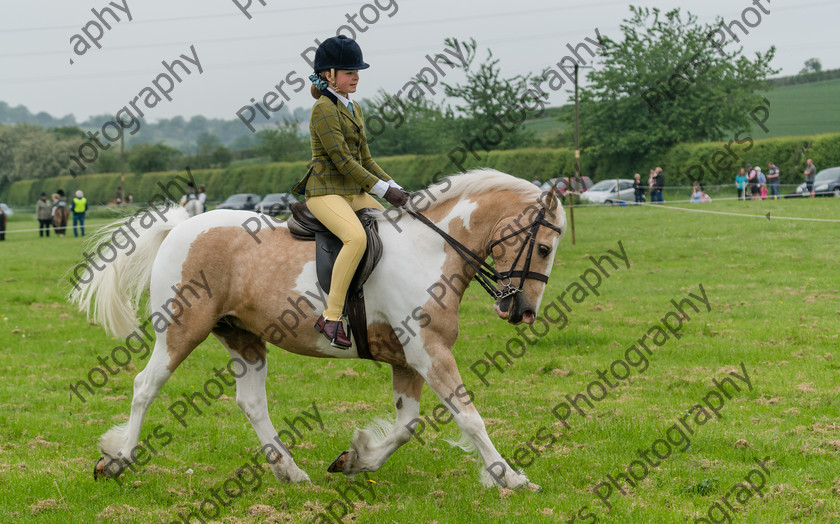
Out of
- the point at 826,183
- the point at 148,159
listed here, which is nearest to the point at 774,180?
the point at 826,183

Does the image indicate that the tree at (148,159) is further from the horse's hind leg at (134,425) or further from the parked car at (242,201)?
the horse's hind leg at (134,425)

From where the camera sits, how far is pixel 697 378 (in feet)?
27.1

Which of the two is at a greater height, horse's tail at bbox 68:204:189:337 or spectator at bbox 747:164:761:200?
horse's tail at bbox 68:204:189:337

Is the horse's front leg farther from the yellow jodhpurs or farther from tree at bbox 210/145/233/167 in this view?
tree at bbox 210/145/233/167

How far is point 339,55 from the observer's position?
5.24 metres

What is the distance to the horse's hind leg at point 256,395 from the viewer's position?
5707mm

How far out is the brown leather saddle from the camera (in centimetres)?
527

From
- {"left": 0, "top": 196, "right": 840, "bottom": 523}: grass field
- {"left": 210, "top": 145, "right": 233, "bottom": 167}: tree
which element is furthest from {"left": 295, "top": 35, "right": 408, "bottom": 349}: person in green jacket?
{"left": 210, "top": 145, "right": 233, "bottom": 167}: tree

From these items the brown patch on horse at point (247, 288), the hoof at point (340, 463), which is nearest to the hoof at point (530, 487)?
the hoof at point (340, 463)

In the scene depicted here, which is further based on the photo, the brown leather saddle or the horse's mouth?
the brown leather saddle

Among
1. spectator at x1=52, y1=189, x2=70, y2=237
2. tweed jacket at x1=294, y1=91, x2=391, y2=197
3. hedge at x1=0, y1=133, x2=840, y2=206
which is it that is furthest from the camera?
hedge at x1=0, y1=133, x2=840, y2=206

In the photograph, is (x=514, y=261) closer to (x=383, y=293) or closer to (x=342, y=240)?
(x=383, y=293)

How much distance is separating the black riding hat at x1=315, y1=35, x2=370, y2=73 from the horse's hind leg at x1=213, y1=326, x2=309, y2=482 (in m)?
2.27

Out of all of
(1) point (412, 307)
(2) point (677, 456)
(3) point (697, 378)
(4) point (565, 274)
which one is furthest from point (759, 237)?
(1) point (412, 307)
